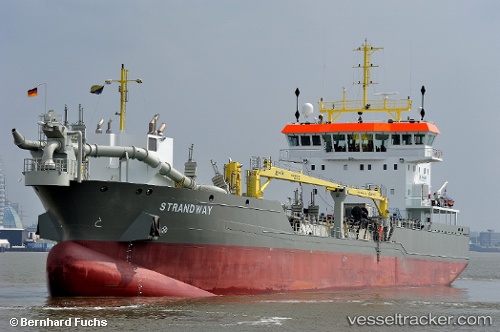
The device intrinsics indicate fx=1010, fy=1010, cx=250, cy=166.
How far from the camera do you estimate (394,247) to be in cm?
3797

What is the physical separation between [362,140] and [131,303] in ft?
56.2

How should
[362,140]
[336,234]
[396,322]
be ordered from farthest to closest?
[362,140], [336,234], [396,322]

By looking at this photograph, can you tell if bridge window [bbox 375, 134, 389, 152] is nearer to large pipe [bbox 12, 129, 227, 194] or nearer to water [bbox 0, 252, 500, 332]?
water [bbox 0, 252, 500, 332]

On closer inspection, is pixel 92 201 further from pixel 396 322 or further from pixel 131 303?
pixel 396 322

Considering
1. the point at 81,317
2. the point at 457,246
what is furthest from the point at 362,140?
the point at 81,317

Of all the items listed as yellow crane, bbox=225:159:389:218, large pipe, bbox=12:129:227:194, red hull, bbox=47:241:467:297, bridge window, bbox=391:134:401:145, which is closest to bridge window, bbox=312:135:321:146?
bridge window, bbox=391:134:401:145

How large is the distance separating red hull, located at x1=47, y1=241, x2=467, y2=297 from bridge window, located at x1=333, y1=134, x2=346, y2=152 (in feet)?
28.9

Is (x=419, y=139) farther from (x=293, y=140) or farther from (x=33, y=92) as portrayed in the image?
(x=33, y=92)

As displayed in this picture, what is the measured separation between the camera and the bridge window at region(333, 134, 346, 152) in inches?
1591

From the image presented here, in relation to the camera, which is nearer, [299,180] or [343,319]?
[343,319]

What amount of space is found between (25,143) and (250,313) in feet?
24.3

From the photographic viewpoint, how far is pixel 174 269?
2720cm

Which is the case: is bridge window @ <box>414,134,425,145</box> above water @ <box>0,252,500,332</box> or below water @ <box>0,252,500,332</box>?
above

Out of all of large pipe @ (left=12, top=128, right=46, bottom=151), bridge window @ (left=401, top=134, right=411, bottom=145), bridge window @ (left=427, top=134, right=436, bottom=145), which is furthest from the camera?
bridge window @ (left=427, top=134, right=436, bottom=145)
